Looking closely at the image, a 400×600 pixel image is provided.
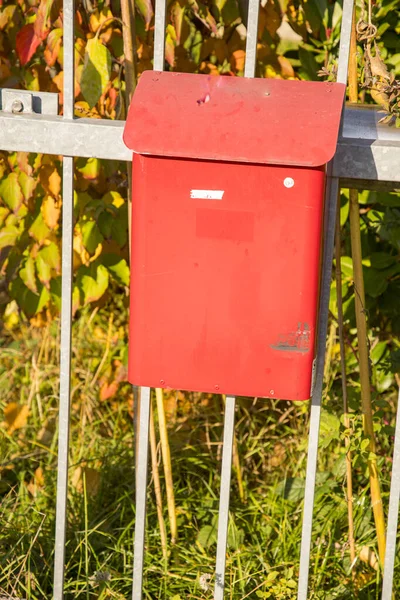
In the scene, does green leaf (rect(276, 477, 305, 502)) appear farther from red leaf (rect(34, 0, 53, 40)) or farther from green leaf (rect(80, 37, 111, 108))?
red leaf (rect(34, 0, 53, 40))

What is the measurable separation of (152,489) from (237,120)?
1537 millimetres

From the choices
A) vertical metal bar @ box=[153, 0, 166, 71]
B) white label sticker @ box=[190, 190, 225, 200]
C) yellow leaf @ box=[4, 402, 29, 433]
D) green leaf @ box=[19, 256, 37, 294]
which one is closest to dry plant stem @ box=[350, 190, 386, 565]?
white label sticker @ box=[190, 190, 225, 200]

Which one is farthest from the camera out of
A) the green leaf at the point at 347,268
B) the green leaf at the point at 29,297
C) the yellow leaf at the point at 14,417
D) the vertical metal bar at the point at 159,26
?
the yellow leaf at the point at 14,417

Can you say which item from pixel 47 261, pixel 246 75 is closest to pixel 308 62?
pixel 47 261

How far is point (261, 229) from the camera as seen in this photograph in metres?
1.43

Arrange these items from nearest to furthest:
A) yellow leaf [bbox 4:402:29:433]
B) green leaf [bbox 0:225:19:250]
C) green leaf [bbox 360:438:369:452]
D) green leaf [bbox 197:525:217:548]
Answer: green leaf [bbox 360:438:369:452]
green leaf [bbox 197:525:217:548]
green leaf [bbox 0:225:19:250]
yellow leaf [bbox 4:402:29:433]

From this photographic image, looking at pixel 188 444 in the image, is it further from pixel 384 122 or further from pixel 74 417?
pixel 384 122

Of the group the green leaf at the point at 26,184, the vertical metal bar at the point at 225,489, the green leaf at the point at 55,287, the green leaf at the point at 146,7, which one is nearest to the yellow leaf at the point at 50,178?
the green leaf at the point at 26,184

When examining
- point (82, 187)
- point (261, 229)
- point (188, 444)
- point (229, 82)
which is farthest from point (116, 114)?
point (188, 444)

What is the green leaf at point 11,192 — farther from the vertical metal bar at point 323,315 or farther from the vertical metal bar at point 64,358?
the vertical metal bar at point 323,315

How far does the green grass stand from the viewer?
7.05 ft

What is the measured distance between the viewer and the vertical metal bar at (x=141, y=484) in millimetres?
1682

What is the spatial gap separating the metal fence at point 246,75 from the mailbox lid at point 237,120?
0.06 metres

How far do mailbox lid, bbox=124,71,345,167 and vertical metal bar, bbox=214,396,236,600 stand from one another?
1.72ft
